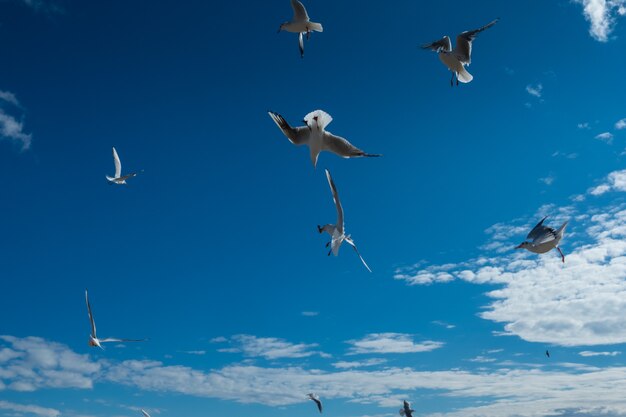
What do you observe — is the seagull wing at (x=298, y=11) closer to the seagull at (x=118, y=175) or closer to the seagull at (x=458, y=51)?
the seagull at (x=458, y=51)

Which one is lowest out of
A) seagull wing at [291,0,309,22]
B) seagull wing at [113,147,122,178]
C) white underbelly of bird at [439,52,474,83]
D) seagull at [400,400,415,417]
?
seagull at [400,400,415,417]

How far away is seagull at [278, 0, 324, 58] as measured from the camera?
1802 cm

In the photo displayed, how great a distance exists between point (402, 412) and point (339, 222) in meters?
17.9

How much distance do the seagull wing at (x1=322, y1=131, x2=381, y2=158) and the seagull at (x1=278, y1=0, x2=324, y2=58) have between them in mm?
5647

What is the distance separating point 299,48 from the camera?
18531 mm

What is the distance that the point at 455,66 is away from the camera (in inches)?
775

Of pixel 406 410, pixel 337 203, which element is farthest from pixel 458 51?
pixel 406 410

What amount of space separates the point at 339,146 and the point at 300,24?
280 inches

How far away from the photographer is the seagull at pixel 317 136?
42.2 feet

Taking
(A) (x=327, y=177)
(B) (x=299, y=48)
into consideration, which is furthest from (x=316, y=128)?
(B) (x=299, y=48)

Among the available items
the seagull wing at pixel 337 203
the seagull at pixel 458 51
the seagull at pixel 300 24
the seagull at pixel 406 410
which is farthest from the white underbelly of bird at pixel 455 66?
the seagull at pixel 406 410

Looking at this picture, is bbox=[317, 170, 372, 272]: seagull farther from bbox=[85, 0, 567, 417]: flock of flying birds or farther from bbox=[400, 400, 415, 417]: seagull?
bbox=[400, 400, 415, 417]: seagull

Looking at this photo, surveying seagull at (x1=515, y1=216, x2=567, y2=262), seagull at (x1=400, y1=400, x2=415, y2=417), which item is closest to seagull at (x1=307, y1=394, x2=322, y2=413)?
seagull at (x1=400, y1=400, x2=415, y2=417)

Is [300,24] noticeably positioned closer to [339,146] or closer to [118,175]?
[339,146]
